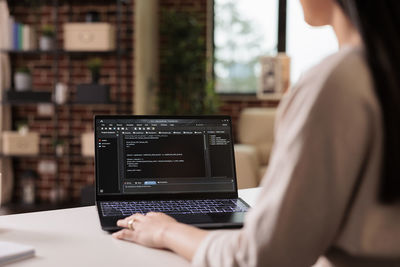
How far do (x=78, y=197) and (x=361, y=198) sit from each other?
15.8 feet

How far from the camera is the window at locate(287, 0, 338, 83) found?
5488 millimetres

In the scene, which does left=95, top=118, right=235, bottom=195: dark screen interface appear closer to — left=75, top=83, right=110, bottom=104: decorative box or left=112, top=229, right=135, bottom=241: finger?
left=112, top=229, right=135, bottom=241: finger

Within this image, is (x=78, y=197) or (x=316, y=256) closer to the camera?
(x=316, y=256)

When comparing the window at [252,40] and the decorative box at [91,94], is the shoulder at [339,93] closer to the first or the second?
the decorative box at [91,94]

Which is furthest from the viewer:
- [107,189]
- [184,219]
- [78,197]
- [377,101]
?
[78,197]

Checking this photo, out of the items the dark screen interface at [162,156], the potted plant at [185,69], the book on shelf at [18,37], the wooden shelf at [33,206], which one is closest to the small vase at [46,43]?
the book on shelf at [18,37]

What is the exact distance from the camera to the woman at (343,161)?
24.3 inches

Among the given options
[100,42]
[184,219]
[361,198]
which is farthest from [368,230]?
[100,42]

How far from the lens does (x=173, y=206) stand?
138cm

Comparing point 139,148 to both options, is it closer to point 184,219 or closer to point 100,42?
point 184,219

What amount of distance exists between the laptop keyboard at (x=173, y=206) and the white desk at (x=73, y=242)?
49 mm

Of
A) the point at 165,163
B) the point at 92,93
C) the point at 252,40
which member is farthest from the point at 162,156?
the point at 252,40

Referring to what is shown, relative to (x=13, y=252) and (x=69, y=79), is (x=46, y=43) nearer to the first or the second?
(x=69, y=79)

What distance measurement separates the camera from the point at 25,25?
5262mm
